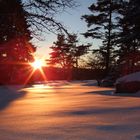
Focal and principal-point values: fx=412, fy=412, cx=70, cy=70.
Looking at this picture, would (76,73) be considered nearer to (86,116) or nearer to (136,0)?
(136,0)

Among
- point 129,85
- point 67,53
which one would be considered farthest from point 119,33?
point 67,53

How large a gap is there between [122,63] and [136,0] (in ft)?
70.6

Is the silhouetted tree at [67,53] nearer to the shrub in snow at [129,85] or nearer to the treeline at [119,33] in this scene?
the treeline at [119,33]

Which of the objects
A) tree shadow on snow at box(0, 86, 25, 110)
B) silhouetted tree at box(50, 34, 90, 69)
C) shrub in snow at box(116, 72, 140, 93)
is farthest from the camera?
silhouetted tree at box(50, 34, 90, 69)

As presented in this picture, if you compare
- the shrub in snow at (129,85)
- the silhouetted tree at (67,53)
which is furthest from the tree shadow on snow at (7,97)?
the silhouetted tree at (67,53)

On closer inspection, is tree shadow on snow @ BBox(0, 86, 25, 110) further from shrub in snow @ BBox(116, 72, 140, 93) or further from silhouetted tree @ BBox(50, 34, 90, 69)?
silhouetted tree @ BBox(50, 34, 90, 69)

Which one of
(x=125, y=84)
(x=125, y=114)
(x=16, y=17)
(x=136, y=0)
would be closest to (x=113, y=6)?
(x=136, y=0)

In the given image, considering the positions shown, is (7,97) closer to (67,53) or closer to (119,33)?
(119,33)

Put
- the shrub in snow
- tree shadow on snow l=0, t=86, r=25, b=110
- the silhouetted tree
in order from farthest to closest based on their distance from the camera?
1. the silhouetted tree
2. the shrub in snow
3. tree shadow on snow l=0, t=86, r=25, b=110

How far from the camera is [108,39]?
2109 inches

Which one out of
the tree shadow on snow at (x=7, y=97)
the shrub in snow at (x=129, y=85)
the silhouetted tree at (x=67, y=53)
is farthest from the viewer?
the silhouetted tree at (x=67, y=53)

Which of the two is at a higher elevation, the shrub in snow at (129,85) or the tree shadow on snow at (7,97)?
the shrub in snow at (129,85)

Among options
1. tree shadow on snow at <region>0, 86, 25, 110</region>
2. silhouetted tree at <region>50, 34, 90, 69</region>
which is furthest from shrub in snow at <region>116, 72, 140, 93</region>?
silhouetted tree at <region>50, 34, 90, 69</region>

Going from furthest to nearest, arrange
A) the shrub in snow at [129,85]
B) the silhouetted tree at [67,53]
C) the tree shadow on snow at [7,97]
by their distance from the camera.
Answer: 1. the silhouetted tree at [67,53]
2. the shrub in snow at [129,85]
3. the tree shadow on snow at [7,97]
